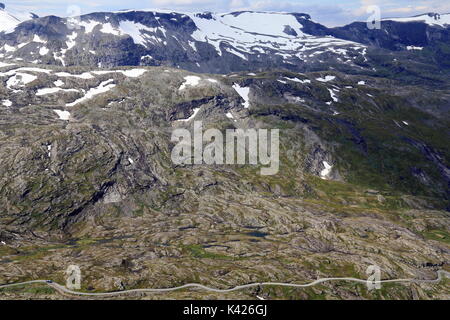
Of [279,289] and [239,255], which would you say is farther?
[239,255]

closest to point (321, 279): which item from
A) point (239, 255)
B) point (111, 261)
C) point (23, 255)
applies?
point (239, 255)
